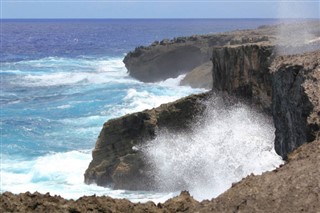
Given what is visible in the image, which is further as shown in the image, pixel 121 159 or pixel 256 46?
pixel 256 46

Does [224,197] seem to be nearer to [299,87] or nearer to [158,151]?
[299,87]

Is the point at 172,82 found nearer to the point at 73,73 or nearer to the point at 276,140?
the point at 73,73

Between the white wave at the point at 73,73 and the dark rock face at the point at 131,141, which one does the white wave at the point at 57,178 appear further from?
the white wave at the point at 73,73

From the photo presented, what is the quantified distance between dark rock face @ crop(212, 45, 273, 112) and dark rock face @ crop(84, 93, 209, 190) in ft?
6.69

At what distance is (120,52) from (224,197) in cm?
8319

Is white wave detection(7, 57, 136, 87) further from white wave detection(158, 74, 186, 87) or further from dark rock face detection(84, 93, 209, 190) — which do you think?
dark rock face detection(84, 93, 209, 190)

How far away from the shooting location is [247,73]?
20594 millimetres

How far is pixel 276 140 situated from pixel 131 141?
6246 millimetres

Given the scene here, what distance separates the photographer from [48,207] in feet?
21.2

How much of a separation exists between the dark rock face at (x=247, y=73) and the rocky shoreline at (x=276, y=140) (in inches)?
1.4

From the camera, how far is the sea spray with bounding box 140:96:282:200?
684 inches

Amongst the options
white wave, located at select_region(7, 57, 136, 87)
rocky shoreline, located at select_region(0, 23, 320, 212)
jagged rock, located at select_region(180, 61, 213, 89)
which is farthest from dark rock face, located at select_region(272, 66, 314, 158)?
white wave, located at select_region(7, 57, 136, 87)

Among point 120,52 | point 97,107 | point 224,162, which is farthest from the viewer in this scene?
point 120,52

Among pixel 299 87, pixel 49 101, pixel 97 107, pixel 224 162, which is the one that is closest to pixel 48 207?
pixel 299 87
